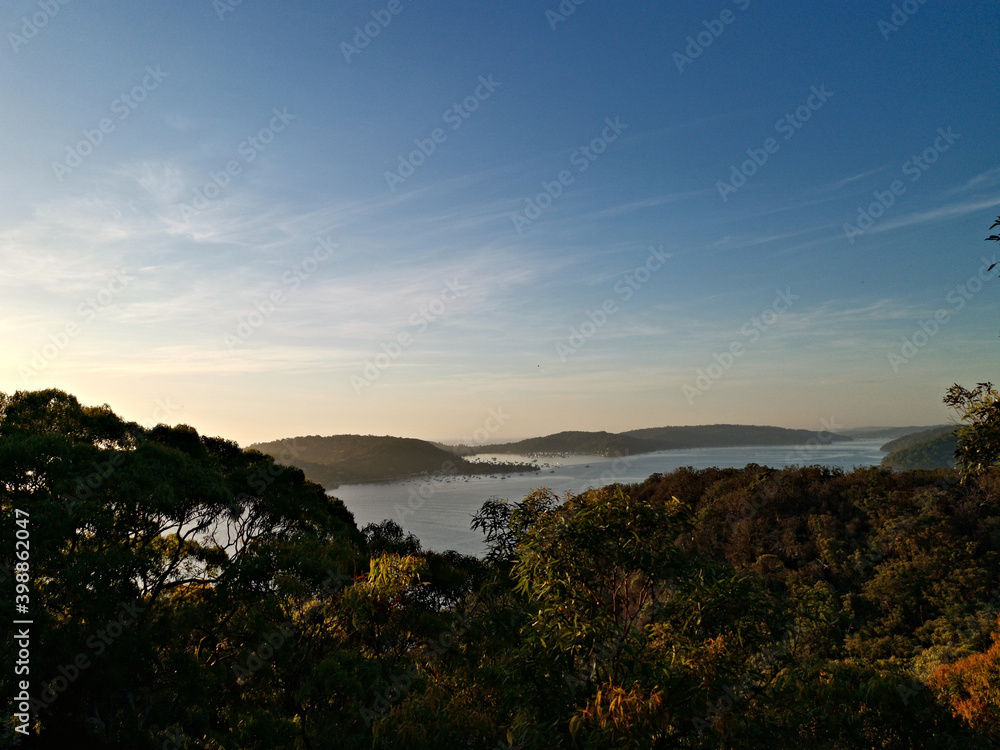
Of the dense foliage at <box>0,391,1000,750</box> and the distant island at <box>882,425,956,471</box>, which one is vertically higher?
the dense foliage at <box>0,391,1000,750</box>

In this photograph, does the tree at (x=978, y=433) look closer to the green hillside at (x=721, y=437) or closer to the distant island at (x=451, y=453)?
the distant island at (x=451, y=453)

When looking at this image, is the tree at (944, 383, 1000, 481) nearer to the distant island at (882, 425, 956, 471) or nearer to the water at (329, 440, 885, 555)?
the water at (329, 440, 885, 555)

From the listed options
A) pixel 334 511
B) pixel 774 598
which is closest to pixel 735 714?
pixel 774 598

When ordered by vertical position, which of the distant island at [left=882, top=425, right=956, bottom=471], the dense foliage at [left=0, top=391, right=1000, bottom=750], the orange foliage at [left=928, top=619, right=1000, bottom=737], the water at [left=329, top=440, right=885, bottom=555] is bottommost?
the water at [left=329, top=440, right=885, bottom=555]

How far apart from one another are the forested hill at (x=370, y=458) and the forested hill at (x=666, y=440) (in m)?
27.5

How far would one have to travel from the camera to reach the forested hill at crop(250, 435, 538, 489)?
9500 cm

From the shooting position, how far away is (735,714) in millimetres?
4516

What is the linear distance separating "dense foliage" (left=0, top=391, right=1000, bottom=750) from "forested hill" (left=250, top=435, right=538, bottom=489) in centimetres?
8058

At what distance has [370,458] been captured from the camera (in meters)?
104

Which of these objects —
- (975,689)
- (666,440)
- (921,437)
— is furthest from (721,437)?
(975,689)

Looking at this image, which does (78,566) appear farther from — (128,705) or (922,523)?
(922,523)

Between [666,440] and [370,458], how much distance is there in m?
83.1

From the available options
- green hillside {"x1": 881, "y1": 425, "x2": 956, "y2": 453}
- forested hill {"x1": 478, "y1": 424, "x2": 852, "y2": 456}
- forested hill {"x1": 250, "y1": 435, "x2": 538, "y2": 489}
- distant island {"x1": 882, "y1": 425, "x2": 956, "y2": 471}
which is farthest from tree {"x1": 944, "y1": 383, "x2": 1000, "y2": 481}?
forested hill {"x1": 478, "y1": 424, "x2": 852, "y2": 456}

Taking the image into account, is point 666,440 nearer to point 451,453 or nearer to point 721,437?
point 721,437
